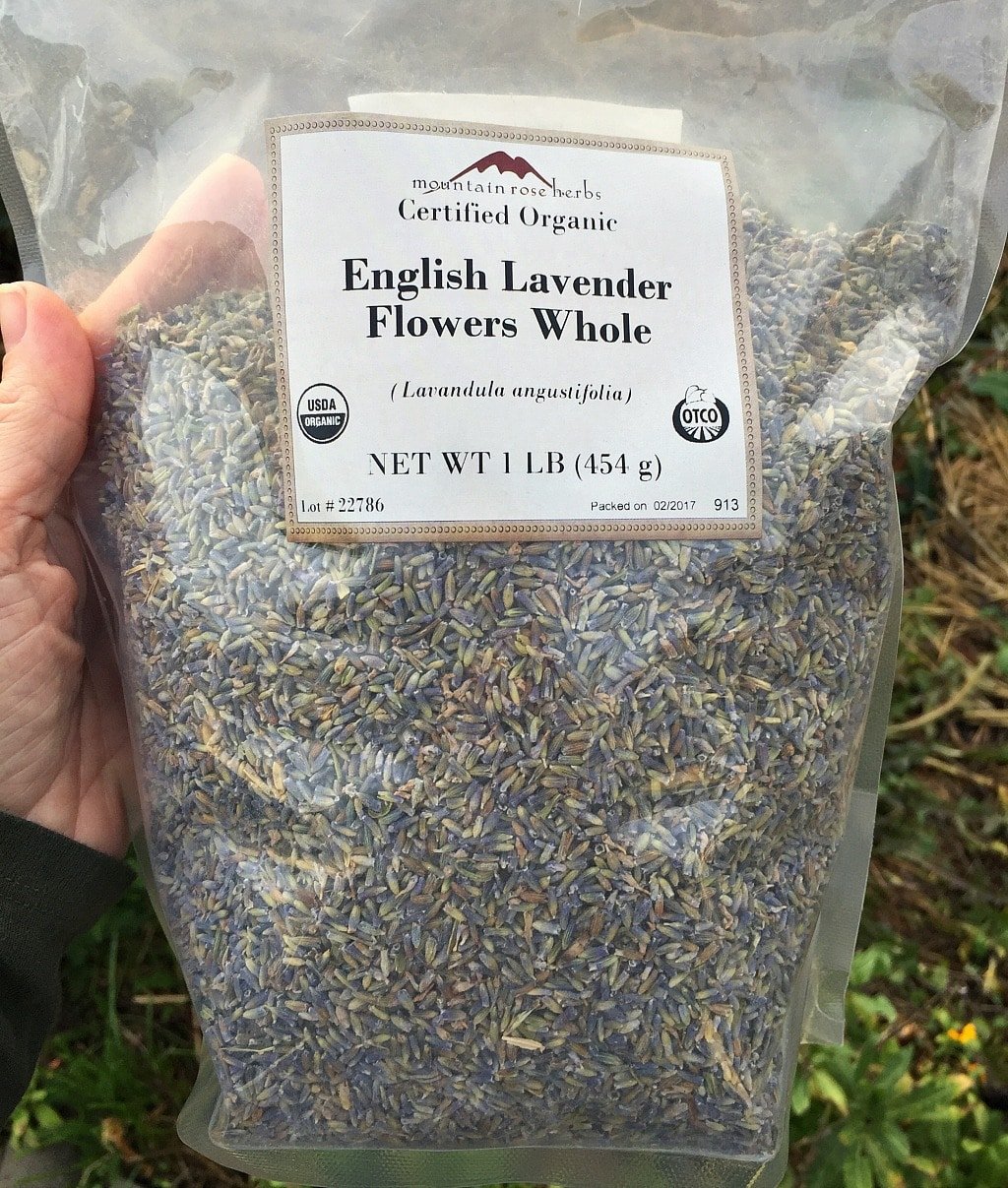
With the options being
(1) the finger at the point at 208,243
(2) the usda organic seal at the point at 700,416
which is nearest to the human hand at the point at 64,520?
(1) the finger at the point at 208,243

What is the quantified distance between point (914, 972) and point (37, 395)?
172 cm

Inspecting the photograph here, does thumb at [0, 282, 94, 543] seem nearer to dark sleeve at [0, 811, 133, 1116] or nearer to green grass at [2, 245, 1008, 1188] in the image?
dark sleeve at [0, 811, 133, 1116]

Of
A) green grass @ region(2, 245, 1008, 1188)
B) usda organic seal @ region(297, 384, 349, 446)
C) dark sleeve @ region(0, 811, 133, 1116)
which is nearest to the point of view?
usda organic seal @ region(297, 384, 349, 446)

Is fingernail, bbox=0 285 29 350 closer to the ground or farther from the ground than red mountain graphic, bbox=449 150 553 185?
closer to the ground

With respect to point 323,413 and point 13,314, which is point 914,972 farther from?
point 13,314

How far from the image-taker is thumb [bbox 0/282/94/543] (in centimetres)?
115

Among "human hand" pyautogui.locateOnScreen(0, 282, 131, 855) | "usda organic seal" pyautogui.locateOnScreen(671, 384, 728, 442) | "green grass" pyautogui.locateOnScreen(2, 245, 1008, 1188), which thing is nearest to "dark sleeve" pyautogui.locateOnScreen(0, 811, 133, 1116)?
"human hand" pyautogui.locateOnScreen(0, 282, 131, 855)

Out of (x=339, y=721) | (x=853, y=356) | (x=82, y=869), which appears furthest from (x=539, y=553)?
(x=82, y=869)

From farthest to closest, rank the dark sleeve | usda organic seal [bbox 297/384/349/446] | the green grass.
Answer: the green grass
the dark sleeve
usda organic seal [bbox 297/384/349/446]

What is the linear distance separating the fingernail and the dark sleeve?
54cm

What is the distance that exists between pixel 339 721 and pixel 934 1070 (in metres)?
1.41

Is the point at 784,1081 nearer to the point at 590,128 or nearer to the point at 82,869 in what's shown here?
the point at 82,869

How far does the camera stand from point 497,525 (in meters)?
1.08

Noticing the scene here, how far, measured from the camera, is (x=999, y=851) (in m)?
1.99
